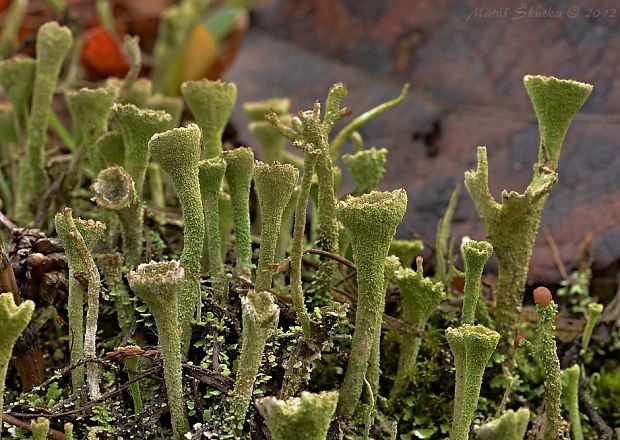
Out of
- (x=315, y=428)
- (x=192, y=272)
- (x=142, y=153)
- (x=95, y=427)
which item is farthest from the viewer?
(x=142, y=153)

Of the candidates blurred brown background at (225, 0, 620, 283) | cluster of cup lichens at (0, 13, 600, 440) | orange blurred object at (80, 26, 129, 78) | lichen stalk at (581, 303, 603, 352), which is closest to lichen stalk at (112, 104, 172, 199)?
cluster of cup lichens at (0, 13, 600, 440)

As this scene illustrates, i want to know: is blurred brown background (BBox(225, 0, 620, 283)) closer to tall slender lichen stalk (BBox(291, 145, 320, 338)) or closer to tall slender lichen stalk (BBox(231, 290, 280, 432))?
tall slender lichen stalk (BBox(291, 145, 320, 338))

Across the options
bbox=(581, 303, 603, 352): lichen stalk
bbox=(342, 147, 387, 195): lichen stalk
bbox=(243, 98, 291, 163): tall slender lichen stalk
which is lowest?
bbox=(581, 303, 603, 352): lichen stalk

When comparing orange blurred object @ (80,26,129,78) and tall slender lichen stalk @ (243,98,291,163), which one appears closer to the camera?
tall slender lichen stalk @ (243,98,291,163)

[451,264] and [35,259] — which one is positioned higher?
[451,264]

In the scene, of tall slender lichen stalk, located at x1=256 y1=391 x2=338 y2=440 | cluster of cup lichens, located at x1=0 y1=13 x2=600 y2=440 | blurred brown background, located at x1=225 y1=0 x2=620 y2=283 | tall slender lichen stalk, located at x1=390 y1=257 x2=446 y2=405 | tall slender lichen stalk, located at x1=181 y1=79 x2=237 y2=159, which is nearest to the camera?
tall slender lichen stalk, located at x1=256 y1=391 x2=338 y2=440

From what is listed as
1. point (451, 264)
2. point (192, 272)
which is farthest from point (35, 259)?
point (451, 264)

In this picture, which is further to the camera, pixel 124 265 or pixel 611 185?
pixel 611 185

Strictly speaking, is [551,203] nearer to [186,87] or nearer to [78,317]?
[186,87]
